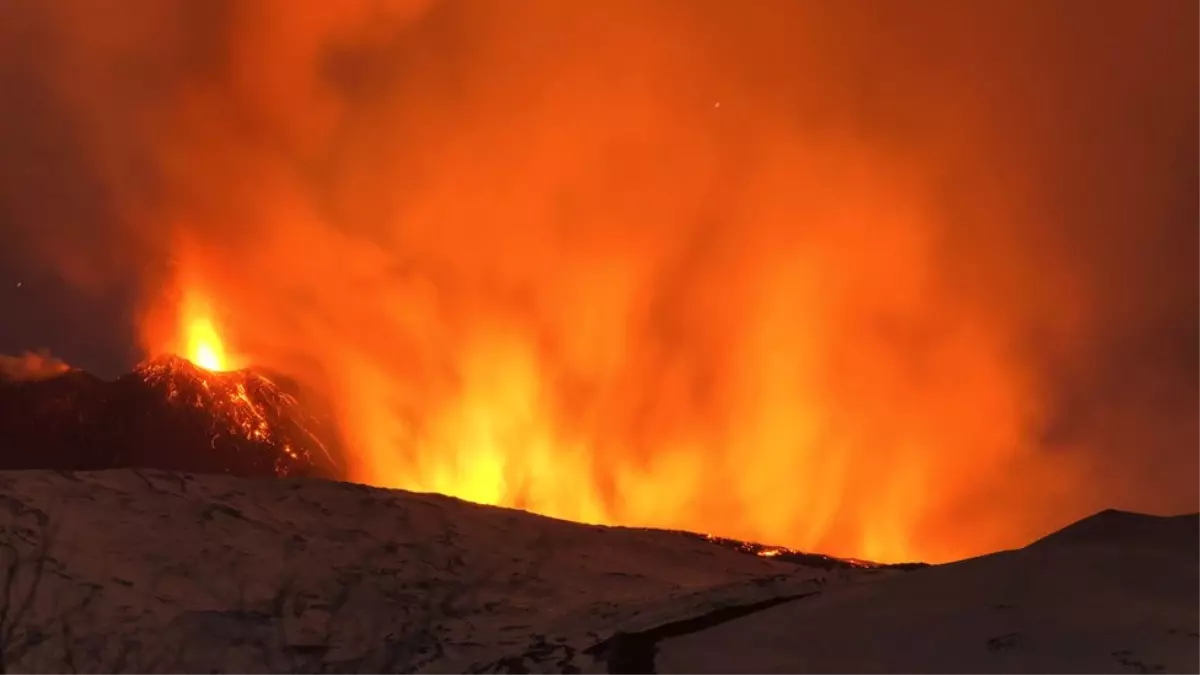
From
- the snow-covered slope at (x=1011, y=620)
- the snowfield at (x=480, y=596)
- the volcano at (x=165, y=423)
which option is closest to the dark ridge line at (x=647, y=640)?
the snowfield at (x=480, y=596)

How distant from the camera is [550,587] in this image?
1354 cm

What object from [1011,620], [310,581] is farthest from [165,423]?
[1011,620]

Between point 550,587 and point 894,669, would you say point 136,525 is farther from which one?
point 894,669

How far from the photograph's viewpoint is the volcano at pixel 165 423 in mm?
100938

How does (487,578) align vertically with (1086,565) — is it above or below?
above

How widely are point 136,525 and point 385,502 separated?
3833 mm

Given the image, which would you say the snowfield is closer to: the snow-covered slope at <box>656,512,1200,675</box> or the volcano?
the snow-covered slope at <box>656,512,1200,675</box>

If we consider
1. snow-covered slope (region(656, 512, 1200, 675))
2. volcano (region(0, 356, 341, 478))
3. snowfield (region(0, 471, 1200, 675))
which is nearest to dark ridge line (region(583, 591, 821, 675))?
snowfield (region(0, 471, 1200, 675))

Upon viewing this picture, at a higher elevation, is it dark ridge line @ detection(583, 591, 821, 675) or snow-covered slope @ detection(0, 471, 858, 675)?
snow-covered slope @ detection(0, 471, 858, 675)

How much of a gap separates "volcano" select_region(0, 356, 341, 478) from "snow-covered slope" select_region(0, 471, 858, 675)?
80.2m

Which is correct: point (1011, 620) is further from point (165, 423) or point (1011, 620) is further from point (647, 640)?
point (165, 423)

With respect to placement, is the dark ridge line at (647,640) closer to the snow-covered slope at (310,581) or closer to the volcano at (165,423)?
the snow-covered slope at (310,581)

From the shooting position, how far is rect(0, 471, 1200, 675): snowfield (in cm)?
920

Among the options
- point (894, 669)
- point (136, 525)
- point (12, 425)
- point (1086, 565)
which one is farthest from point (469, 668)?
point (12, 425)
